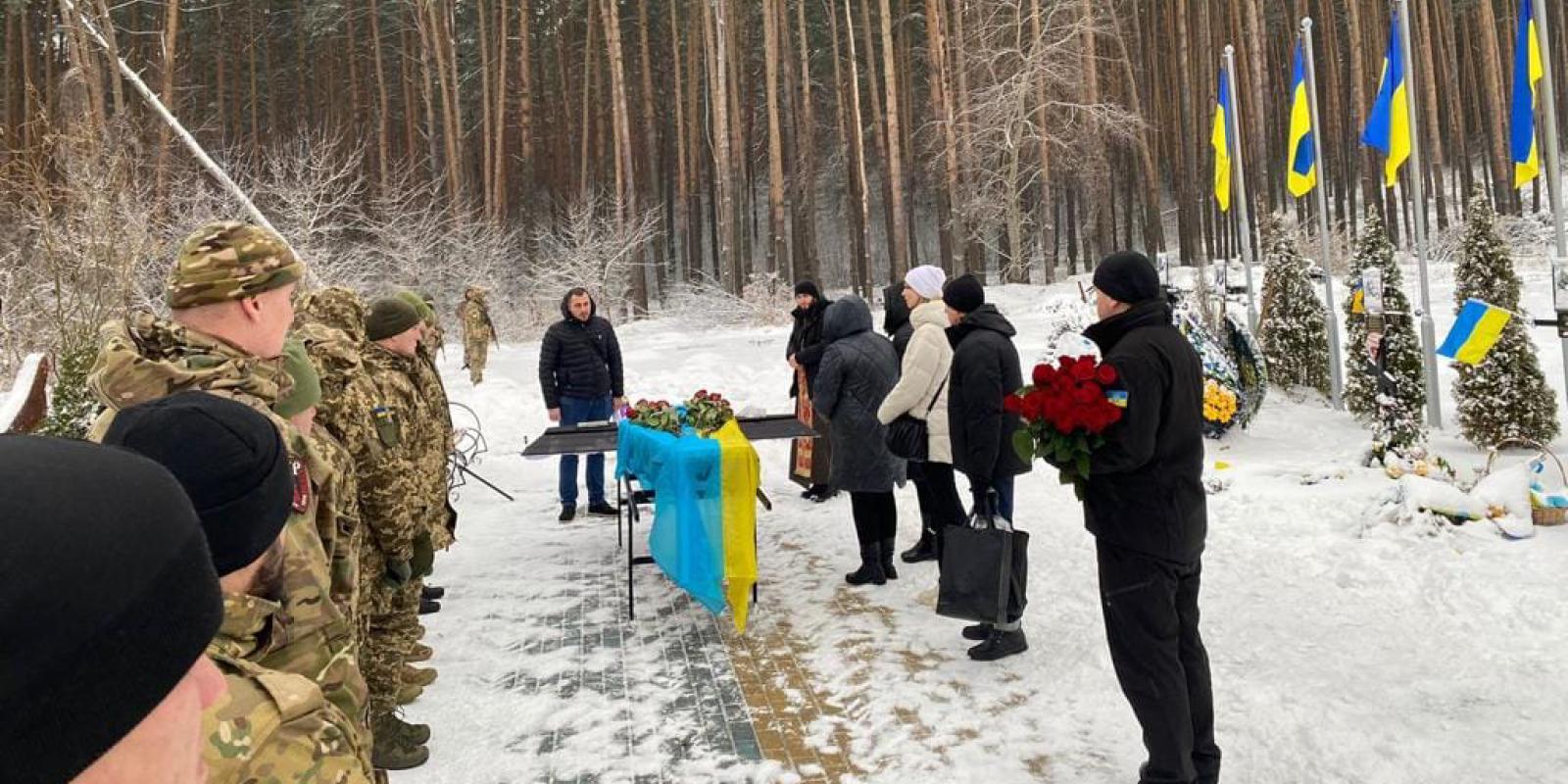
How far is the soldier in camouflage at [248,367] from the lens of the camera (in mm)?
1932

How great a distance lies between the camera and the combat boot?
470 centimetres

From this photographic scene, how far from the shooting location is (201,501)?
4.86ft

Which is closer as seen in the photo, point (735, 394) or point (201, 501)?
point (201, 501)

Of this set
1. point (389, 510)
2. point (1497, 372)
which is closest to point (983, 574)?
point (389, 510)

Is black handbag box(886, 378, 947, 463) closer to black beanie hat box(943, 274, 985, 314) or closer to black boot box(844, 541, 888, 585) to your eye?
black beanie hat box(943, 274, 985, 314)

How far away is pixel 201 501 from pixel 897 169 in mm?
22979

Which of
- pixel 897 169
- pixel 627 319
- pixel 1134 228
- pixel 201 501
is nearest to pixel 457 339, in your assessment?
pixel 627 319

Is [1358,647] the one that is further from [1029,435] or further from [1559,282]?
[1559,282]

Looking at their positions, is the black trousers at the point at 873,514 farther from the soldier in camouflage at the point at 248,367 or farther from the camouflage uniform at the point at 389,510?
the soldier in camouflage at the point at 248,367

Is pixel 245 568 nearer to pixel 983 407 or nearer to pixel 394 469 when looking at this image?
pixel 394 469

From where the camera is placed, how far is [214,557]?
1591 millimetres

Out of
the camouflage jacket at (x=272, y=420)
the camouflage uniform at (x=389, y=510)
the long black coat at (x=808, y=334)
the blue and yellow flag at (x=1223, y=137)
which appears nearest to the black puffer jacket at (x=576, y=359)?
the long black coat at (x=808, y=334)

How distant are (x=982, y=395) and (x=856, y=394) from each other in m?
1.39

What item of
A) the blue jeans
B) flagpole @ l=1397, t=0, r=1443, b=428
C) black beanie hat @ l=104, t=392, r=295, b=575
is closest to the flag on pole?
flagpole @ l=1397, t=0, r=1443, b=428
